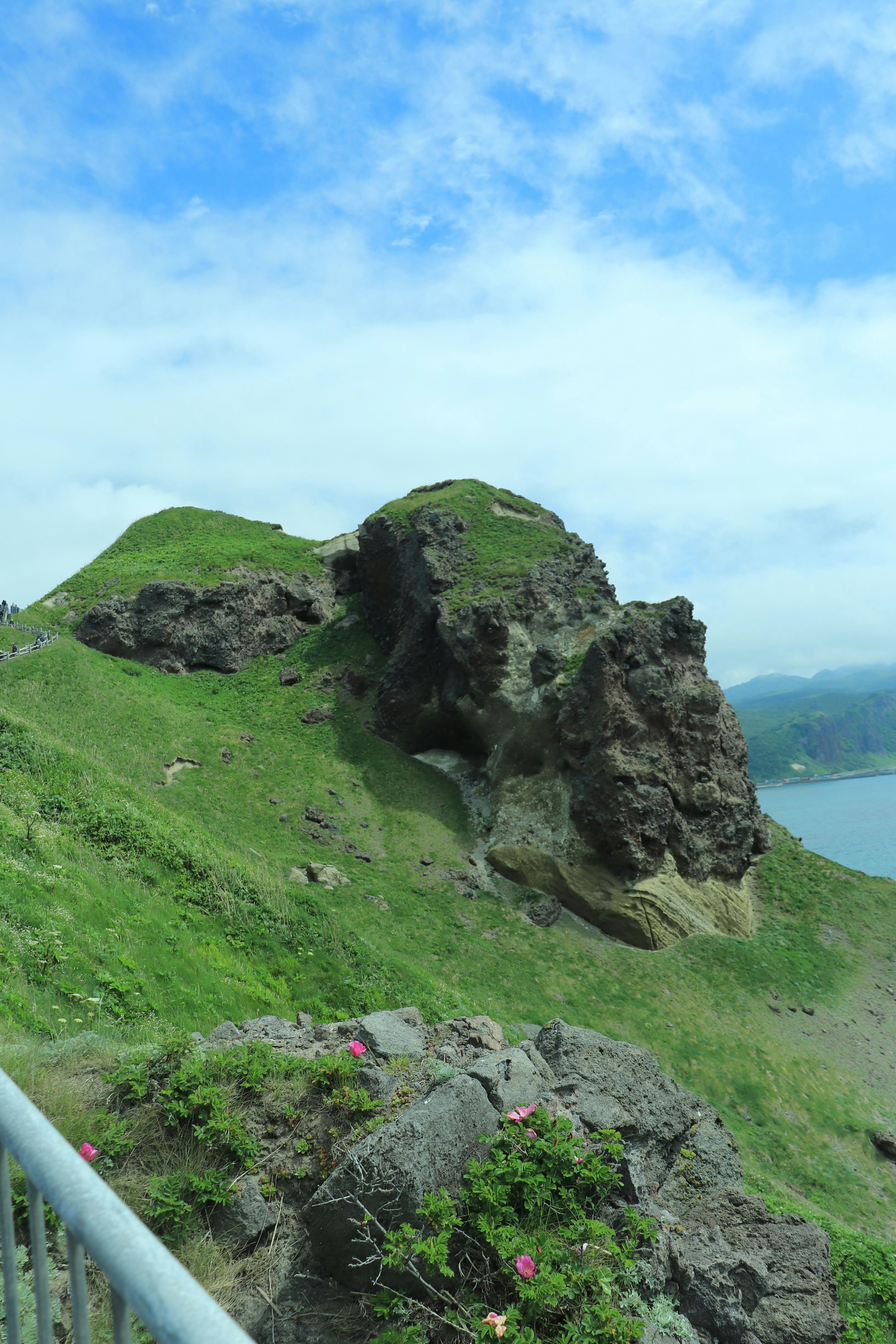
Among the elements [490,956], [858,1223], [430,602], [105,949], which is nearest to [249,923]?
[105,949]

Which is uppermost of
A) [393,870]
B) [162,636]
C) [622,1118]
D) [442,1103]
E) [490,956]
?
[162,636]

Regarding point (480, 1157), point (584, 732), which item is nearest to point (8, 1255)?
point (480, 1157)

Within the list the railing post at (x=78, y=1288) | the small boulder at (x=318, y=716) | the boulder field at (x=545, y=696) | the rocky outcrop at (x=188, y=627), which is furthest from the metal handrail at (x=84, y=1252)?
the rocky outcrop at (x=188, y=627)

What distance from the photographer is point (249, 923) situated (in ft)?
49.0

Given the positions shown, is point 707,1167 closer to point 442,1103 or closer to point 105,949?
point 442,1103

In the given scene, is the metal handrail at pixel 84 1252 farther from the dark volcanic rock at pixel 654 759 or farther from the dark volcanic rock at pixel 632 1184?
the dark volcanic rock at pixel 654 759

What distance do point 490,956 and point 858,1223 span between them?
13.0 meters

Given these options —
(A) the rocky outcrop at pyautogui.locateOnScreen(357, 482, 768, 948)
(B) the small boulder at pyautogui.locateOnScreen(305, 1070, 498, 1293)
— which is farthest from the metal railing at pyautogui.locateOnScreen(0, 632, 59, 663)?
(B) the small boulder at pyautogui.locateOnScreen(305, 1070, 498, 1293)

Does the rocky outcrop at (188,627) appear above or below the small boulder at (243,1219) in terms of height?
above

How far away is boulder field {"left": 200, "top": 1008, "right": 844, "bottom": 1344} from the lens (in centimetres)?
565

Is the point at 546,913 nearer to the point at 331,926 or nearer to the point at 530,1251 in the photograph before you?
the point at 331,926

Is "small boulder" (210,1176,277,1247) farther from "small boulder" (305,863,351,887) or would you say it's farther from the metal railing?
the metal railing

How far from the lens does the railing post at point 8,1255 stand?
7.55ft

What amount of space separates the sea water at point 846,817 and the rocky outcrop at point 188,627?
1458 inches
